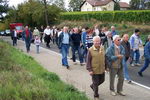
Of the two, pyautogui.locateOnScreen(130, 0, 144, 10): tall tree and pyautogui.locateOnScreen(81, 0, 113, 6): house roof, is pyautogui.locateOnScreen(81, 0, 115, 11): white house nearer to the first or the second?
pyautogui.locateOnScreen(81, 0, 113, 6): house roof

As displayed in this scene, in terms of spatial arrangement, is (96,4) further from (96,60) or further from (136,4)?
(96,60)

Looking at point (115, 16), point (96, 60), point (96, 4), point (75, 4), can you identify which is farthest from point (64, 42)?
point (75, 4)

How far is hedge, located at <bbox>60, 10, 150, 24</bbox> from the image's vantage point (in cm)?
3720

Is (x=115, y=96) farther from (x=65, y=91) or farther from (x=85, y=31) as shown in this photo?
(x=85, y=31)

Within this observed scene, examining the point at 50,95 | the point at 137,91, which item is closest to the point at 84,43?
the point at 137,91

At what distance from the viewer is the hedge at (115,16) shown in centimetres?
3720

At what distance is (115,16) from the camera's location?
141 ft

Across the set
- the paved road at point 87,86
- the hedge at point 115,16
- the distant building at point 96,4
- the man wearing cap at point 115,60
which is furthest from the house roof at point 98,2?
the man wearing cap at point 115,60

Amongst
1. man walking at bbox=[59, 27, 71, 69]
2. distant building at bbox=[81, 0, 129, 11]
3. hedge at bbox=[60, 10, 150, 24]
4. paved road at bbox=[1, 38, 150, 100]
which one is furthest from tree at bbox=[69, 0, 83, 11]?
paved road at bbox=[1, 38, 150, 100]

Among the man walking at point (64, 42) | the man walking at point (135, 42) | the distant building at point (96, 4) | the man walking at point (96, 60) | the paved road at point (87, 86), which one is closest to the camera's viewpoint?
the man walking at point (96, 60)

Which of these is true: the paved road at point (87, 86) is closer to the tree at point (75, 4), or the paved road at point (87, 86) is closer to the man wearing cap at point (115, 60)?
the man wearing cap at point (115, 60)

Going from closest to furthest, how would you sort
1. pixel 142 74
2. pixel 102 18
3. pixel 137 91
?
1. pixel 137 91
2. pixel 142 74
3. pixel 102 18

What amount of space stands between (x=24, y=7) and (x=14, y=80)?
49796 millimetres

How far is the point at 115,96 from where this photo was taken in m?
8.85
